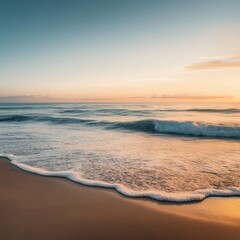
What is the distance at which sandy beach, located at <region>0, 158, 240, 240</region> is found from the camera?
11.1 ft

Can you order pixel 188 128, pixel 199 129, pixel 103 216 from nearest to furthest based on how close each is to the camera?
1. pixel 103 216
2. pixel 199 129
3. pixel 188 128

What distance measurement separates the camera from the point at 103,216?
388cm

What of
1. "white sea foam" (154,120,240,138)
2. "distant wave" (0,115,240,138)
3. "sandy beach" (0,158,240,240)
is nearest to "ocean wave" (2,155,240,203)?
"sandy beach" (0,158,240,240)

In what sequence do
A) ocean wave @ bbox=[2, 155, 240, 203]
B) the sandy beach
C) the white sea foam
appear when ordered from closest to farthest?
the sandy beach → ocean wave @ bbox=[2, 155, 240, 203] → the white sea foam

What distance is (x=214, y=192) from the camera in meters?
4.70

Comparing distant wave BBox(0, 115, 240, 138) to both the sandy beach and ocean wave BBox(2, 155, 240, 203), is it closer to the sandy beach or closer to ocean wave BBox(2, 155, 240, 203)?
ocean wave BBox(2, 155, 240, 203)

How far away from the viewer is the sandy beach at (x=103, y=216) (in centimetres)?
339

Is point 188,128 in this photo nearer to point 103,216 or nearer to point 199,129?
point 199,129

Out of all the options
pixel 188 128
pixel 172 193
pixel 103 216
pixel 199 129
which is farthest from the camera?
pixel 188 128

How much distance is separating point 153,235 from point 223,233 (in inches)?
34.4

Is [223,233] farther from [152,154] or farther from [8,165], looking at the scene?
[8,165]

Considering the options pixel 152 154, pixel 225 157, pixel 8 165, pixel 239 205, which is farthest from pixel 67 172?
pixel 225 157

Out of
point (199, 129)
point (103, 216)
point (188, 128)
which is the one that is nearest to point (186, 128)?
point (188, 128)

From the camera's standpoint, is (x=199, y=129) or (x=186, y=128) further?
(x=186, y=128)
